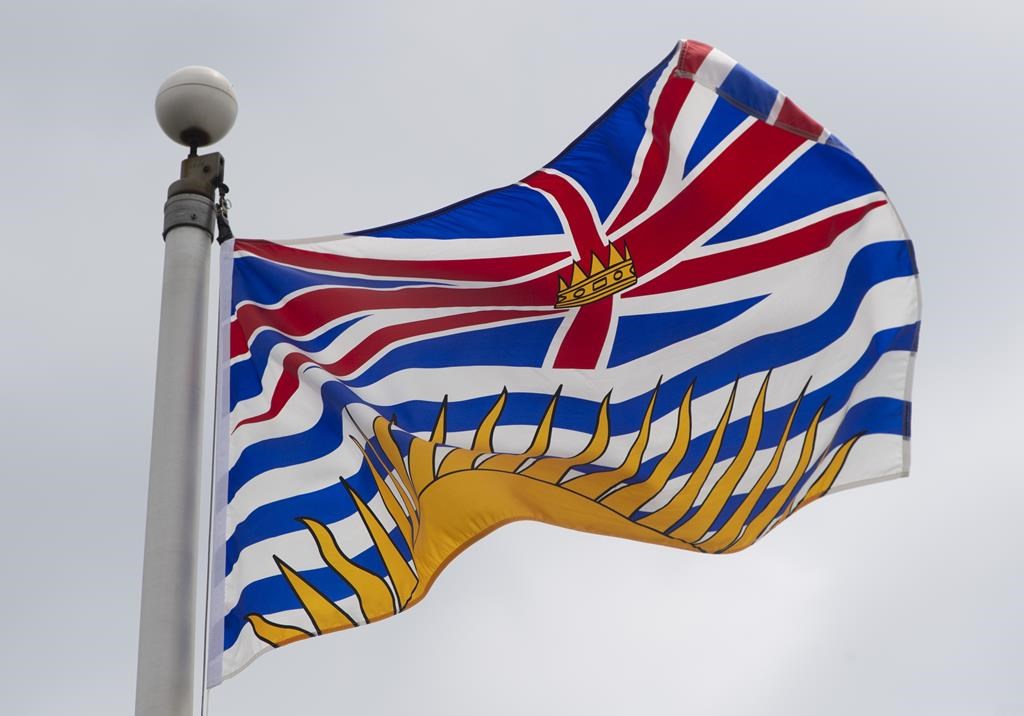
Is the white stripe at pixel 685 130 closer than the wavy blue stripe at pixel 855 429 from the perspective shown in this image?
No

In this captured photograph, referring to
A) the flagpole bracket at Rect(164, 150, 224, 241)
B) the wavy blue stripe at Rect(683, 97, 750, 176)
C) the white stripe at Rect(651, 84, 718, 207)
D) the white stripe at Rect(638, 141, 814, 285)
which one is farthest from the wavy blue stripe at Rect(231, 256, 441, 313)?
the wavy blue stripe at Rect(683, 97, 750, 176)

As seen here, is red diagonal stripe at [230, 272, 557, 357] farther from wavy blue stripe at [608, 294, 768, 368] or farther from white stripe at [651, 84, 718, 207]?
white stripe at [651, 84, 718, 207]

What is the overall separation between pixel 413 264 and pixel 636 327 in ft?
4.71

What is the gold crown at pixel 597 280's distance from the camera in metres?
9.64

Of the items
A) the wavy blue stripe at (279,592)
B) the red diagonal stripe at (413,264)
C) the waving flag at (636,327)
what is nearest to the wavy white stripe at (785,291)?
the waving flag at (636,327)

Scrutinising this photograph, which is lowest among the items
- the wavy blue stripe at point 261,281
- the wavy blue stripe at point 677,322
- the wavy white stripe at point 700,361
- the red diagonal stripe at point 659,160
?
the wavy white stripe at point 700,361

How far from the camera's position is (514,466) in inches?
365

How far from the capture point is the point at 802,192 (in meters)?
9.68

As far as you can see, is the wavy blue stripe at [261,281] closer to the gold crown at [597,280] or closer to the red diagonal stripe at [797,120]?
the gold crown at [597,280]

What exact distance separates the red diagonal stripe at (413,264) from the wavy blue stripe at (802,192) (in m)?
1.18

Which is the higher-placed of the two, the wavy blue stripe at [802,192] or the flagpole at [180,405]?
the wavy blue stripe at [802,192]

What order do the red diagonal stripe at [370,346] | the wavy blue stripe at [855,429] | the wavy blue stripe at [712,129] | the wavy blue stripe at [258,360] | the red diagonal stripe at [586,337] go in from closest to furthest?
the wavy blue stripe at [258,360] < the red diagonal stripe at [370,346] < the wavy blue stripe at [855,429] < the red diagonal stripe at [586,337] < the wavy blue stripe at [712,129]

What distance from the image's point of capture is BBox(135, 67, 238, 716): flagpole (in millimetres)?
6941

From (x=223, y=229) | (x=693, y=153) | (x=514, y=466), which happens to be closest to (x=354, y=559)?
(x=514, y=466)
